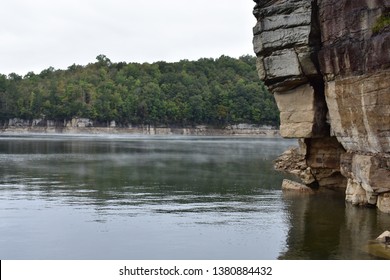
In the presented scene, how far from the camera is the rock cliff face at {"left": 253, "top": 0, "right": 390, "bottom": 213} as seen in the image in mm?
28047

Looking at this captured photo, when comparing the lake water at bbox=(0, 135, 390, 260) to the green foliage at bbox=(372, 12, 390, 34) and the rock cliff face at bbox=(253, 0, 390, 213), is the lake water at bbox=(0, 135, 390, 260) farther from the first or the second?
the green foliage at bbox=(372, 12, 390, 34)

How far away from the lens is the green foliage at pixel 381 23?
89.2ft

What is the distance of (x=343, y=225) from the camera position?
91.1ft

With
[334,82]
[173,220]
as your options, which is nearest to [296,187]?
[334,82]

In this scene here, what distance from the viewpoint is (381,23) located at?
2748 cm

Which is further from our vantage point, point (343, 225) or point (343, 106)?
point (343, 106)

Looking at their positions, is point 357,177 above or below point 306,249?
above

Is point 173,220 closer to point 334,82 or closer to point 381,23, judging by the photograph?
point 334,82

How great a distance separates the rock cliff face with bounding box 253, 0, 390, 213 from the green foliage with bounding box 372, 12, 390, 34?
2.0 inches

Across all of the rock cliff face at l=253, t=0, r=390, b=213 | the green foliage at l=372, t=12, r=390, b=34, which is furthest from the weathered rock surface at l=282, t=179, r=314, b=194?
the green foliage at l=372, t=12, r=390, b=34

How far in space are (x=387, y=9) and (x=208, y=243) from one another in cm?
1458

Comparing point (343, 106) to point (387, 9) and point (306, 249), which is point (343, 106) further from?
point (306, 249)

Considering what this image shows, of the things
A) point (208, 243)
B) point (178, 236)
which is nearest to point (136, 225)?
point (178, 236)

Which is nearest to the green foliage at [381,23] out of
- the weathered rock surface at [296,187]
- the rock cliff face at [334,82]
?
the rock cliff face at [334,82]
